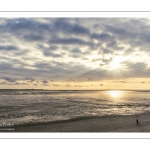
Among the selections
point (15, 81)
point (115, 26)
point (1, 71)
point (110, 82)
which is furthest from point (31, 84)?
point (115, 26)

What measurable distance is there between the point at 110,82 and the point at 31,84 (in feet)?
27.9

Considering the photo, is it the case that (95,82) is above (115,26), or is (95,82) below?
below

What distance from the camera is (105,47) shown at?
1375 cm

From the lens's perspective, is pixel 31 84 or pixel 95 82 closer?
pixel 95 82

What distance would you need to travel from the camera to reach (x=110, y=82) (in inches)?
757
